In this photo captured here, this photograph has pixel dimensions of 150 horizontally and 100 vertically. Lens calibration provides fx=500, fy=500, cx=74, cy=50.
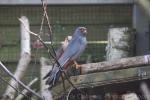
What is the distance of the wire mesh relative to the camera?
18.0 ft

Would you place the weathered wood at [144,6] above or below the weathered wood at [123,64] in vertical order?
above

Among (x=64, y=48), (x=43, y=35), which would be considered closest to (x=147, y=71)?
(x=64, y=48)

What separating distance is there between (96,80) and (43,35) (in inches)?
80.2

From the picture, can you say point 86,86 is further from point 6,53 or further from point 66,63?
point 6,53

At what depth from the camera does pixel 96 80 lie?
344 centimetres

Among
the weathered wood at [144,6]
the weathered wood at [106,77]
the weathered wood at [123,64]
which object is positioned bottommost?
the weathered wood at [106,77]

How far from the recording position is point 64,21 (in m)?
5.55

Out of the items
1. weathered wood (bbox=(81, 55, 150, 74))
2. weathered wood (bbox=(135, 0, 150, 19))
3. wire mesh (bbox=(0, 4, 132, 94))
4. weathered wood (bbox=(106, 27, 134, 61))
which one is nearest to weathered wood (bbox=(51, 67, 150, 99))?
weathered wood (bbox=(81, 55, 150, 74))

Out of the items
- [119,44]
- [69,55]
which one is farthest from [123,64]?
[119,44]

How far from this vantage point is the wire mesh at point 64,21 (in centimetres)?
549

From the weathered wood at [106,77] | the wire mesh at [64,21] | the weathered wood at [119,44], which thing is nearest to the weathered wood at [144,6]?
the weathered wood at [106,77]

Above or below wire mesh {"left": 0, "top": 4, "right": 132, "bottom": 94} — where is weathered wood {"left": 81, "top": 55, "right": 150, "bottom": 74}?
below

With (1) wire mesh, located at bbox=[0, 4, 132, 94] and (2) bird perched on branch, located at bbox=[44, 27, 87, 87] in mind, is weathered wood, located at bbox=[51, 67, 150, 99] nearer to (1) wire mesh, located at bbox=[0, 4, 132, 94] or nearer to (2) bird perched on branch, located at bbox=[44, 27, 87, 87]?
(2) bird perched on branch, located at bbox=[44, 27, 87, 87]

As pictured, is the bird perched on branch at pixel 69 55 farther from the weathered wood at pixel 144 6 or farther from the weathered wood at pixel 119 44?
the weathered wood at pixel 144 6
